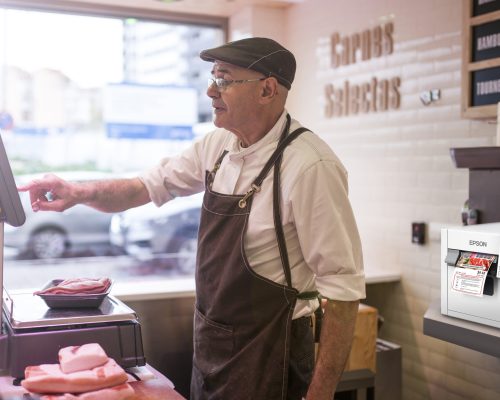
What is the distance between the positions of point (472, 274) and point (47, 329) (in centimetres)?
154

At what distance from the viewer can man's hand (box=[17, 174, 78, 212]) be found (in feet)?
7.11

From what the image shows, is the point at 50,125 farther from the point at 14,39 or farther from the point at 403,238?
the point at 403,238

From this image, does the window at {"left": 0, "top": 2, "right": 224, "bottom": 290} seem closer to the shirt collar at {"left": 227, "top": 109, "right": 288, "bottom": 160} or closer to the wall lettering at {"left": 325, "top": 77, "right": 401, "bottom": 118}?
the wall lettering at {"left": 325, "top": 77, "right": 401, "bottom": 118}

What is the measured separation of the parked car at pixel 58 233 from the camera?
8.30m

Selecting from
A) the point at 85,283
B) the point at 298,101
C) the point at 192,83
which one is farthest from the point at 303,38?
the point at 85,283

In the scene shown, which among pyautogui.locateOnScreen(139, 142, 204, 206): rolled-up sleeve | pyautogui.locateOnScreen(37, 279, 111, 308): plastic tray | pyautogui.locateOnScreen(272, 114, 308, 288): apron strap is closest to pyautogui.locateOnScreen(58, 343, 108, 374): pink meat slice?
pyautogui.locateOnScreen(37, 279, 111, 308): plastic tray

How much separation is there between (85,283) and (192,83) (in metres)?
3.81

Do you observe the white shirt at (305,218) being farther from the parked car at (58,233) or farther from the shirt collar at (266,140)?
the parked car at (58,233)

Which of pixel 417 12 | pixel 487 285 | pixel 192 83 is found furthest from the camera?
pixel 192 83

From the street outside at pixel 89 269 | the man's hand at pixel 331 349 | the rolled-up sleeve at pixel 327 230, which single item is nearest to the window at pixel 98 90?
the street outside at pixel 89 269

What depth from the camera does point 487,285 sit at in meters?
2.39

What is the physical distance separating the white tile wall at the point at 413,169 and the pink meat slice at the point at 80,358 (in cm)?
235

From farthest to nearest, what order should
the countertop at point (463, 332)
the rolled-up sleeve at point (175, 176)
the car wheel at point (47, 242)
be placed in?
1. the car wheel at point (47, 242)
2. the rolled-up sleeve at point (175, 176)
3. the countertop at point (463, 332)

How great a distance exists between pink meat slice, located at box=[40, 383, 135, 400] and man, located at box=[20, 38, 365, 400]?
0.53m
